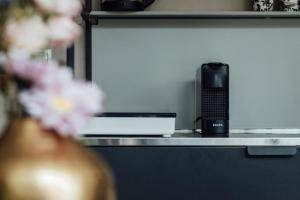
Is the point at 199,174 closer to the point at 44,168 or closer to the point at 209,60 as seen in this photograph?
the point at 209,60

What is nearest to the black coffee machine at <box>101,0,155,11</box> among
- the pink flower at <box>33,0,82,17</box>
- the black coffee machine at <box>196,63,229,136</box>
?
the black coffee machine at <box>196,63,229,136</box>

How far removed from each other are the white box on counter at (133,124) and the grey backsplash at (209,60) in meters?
0.38

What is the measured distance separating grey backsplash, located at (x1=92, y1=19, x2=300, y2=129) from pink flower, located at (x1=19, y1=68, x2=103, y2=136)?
6.29ft

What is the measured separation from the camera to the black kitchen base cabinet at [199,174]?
2.13 m

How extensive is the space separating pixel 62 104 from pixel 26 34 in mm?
89

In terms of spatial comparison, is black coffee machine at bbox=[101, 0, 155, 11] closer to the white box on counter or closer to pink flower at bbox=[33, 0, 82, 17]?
the white box on counter

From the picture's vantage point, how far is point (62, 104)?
604 mm

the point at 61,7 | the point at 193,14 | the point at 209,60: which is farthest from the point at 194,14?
the point at 61,7

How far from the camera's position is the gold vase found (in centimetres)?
59

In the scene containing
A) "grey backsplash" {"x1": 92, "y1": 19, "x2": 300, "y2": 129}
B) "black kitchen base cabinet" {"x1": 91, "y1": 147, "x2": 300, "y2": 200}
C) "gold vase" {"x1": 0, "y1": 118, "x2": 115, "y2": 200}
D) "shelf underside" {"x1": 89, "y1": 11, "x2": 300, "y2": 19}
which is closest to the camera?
"gold vase" {"x1": 0, "y1": 118, "x2": 115, "y2": 200}

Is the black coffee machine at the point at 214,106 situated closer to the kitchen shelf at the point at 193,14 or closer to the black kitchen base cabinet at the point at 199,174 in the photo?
the black kitchen base cabinet at the point at 199,174

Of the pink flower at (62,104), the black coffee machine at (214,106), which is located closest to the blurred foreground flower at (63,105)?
the pink flower at (62,104)

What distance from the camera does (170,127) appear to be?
2.17 metres

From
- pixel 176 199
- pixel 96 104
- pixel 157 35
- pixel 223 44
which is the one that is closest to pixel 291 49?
pixel 223 44
